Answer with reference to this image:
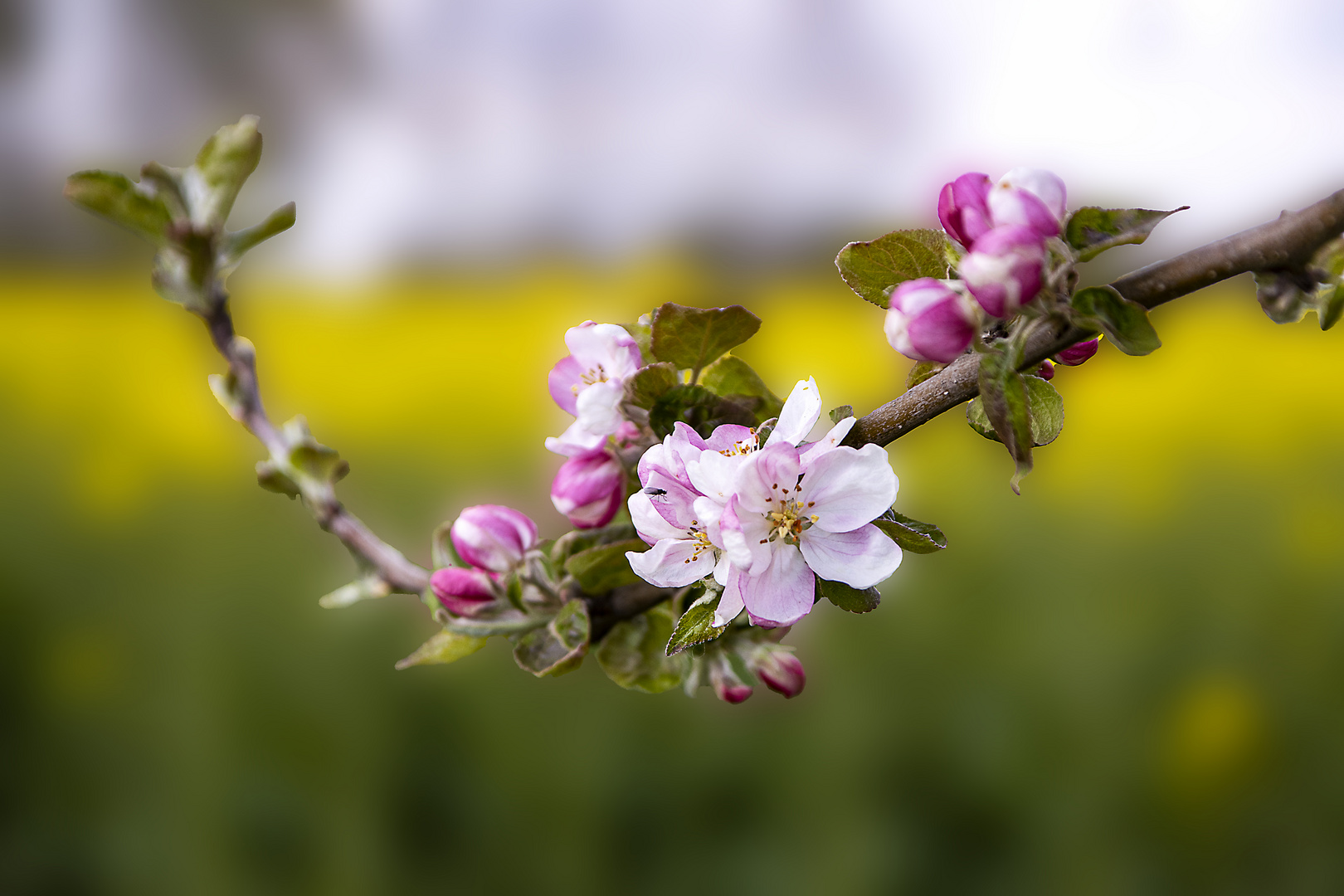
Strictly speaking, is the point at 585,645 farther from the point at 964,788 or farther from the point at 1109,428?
→ the point at 1109,428

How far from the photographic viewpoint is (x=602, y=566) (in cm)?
Result: 43

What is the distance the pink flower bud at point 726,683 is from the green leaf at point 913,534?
116mm

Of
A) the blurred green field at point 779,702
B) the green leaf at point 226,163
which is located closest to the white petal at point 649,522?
the green leaf at point 226,163

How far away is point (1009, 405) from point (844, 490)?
6 centimetres

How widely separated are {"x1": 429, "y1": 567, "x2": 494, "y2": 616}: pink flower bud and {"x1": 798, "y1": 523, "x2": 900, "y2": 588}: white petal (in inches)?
6.3

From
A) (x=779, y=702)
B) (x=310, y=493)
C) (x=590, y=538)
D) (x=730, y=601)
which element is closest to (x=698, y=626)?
(x=730, y=601)

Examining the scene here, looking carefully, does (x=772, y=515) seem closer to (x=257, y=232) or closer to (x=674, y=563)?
(x=674, y=563)

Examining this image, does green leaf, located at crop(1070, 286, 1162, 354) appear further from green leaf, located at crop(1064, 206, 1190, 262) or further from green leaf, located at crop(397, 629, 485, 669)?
green leaf, located at crop(397, 629, 485, 669)

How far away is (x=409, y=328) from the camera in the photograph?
167 cm

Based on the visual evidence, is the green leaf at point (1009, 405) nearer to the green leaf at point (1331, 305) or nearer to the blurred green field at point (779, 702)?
the green leaf at point (1331, 305)

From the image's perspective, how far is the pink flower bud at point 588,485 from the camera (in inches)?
16.8

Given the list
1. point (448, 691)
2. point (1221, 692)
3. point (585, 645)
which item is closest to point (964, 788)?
point (1221, 692)

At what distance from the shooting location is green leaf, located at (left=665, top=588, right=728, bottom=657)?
0.34 metres

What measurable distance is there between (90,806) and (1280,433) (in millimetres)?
1844
